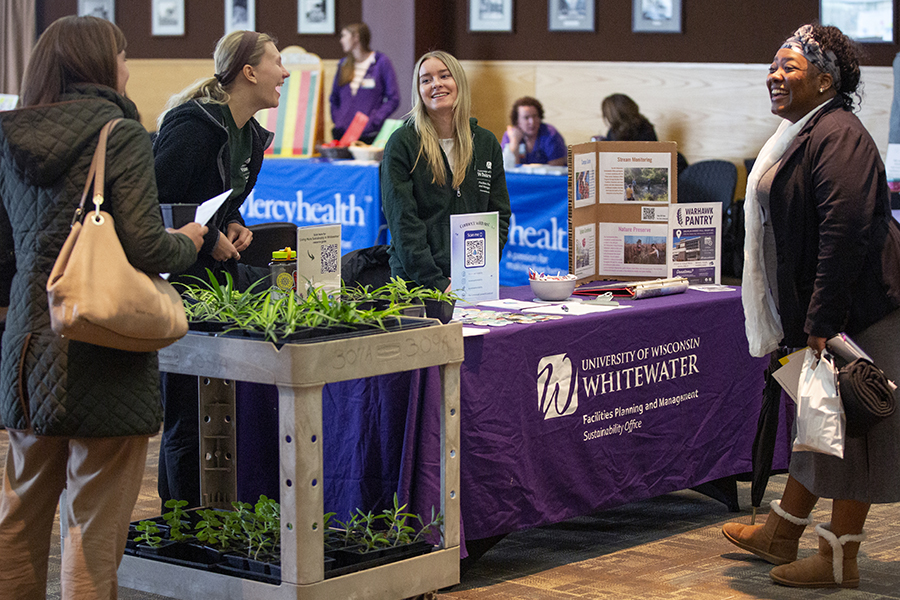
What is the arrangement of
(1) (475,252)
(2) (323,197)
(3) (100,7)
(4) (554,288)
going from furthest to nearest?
1. (3) (100,7)
2. (2) (323,197)
3. (4) (554,288)
4. (1) (475,252)

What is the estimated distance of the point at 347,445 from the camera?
297 cm

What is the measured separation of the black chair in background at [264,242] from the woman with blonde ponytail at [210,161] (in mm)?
575

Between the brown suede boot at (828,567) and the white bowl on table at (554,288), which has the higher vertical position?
Result: the white bowl on table at (554,288)

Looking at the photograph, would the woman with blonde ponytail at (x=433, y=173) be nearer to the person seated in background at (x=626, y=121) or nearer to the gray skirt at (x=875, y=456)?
the gray skirt at (x=875, y=456)

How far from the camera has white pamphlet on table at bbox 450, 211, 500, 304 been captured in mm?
3404

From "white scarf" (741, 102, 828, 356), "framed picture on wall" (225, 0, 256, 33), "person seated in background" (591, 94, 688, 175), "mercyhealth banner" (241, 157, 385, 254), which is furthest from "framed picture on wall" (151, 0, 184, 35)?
"white scarf" (741, 102, 828, 356)

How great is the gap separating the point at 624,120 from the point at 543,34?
177cm

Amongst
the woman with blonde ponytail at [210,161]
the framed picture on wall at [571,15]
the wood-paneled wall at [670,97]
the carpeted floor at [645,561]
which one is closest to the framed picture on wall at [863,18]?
the wood-paneled wall at [670,97]

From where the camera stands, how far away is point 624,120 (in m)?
7.29

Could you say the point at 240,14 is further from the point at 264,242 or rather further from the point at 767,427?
the point at 767,427

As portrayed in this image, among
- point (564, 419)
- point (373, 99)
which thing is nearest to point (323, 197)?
point (373, 99)

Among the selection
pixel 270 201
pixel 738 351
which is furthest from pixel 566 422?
pixel 270 201

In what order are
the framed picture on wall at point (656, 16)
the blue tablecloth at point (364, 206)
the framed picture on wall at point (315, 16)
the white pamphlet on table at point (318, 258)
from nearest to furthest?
1. the white pamphlet on table at point (318, 258)
2. the blue tablecloth at point (364, 206)
3. the framed picture on wall at point (656, 16)
4. the framed picture on wall at point (315, 16)

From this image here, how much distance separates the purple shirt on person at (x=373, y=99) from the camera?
28.3ft
